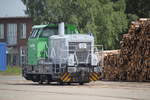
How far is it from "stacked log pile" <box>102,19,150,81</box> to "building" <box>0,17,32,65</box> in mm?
39012

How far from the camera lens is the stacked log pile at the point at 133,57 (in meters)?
31.9

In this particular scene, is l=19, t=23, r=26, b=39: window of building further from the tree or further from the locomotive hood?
the locomotive hood

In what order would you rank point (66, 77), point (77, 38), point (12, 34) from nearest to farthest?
1. point (66, 77)
2. point (77, 38)
3. point (12, 34)

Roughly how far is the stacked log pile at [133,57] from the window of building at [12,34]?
41.0 meters

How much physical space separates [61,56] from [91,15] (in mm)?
24565

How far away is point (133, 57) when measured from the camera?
32.6 metres

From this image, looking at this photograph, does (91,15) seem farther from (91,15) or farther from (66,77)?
(66,77)

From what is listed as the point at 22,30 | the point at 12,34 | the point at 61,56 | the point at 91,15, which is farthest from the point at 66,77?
the point at 12,34

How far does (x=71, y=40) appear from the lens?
29.4 m

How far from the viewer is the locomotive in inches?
1132

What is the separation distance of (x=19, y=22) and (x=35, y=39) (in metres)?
43.5

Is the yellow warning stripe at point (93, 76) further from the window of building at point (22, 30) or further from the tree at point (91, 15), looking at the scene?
the window of building at point (22, 30)

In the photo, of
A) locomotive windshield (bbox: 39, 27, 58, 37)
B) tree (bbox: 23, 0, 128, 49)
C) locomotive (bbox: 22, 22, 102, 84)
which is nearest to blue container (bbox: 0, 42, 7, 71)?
locomotive (bbox: 22, 22, 102, 84)

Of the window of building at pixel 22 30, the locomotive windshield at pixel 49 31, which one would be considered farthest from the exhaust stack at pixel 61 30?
the window of building at pixel 22 30
